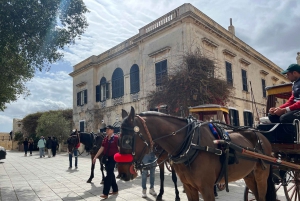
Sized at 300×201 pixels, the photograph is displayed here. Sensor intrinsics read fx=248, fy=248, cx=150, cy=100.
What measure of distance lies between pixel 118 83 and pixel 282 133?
17953 millimetres

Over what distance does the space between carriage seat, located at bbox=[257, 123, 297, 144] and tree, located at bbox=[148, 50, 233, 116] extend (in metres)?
6.06

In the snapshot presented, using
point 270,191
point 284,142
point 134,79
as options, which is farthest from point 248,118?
point 270,191

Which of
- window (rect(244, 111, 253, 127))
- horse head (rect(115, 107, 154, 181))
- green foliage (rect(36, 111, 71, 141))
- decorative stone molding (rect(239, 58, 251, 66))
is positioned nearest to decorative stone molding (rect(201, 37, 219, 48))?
decorative stone molding (rect(239, 58, 251, 66))

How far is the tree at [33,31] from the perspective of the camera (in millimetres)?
8648

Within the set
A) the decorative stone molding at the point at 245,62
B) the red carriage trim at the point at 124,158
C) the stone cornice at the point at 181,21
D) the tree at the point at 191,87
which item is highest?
the stone cornice at the point at 181,21

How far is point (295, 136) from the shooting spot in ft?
13.6

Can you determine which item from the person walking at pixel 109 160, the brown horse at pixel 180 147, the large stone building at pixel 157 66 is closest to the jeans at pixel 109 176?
the person walking at pixel 109 160

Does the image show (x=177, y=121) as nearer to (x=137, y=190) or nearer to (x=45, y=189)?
(x=137, y=190)

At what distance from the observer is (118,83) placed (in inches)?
848

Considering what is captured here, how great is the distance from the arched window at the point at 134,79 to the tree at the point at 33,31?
28.6ft

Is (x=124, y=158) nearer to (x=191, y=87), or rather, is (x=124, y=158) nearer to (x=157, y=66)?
(x=191, y=87)

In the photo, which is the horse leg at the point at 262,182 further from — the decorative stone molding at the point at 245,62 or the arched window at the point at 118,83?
the arched window at the point at 118,83

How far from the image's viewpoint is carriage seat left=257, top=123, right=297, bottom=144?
14.0ft

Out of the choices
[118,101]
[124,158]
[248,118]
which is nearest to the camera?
[124,158]
